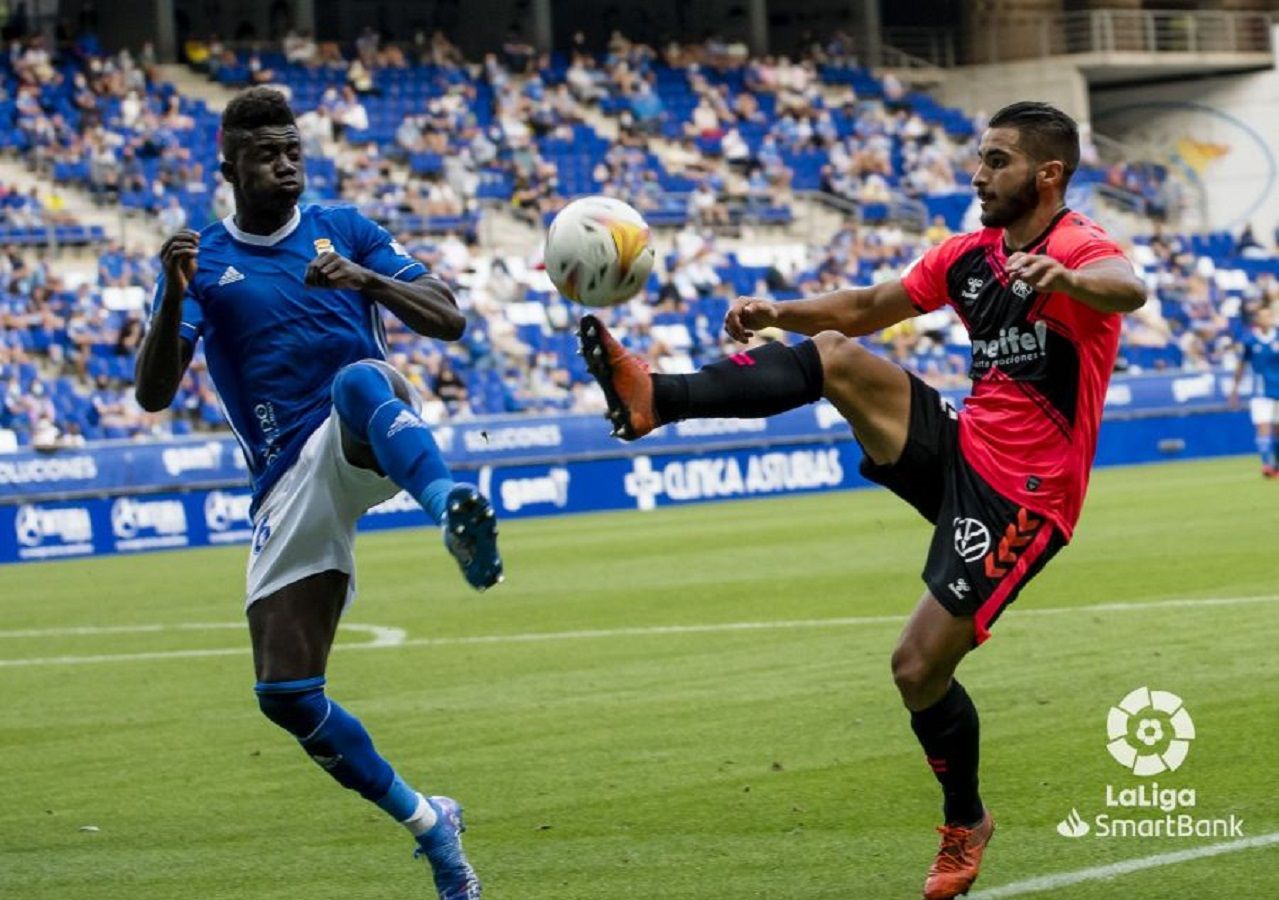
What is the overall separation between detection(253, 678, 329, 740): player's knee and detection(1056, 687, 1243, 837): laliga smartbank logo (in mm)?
2482

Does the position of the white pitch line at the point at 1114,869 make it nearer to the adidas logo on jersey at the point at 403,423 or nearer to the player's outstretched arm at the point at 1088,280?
the player's outstretched arm at the point at 1088,280

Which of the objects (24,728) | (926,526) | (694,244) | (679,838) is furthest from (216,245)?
(694,244)

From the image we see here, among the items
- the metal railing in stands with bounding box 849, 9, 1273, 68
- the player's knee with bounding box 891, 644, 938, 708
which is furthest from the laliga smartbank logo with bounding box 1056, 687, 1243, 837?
the metal railing in stands with bounding box 849, 9, 1273, 68

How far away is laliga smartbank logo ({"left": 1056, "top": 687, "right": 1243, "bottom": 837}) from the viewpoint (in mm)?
7527

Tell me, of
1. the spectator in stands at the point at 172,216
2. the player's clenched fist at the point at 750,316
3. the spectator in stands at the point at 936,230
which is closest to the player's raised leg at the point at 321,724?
the player's clenched fist at the point at 750,316

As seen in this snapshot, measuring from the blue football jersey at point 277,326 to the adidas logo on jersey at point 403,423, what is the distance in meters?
0.57

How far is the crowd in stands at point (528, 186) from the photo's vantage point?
103ft

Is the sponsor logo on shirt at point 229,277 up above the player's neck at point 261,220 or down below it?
below

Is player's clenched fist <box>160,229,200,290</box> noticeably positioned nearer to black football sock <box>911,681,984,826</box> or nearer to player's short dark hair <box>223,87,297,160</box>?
player's short dark hair <box>223,87,297,160</box>

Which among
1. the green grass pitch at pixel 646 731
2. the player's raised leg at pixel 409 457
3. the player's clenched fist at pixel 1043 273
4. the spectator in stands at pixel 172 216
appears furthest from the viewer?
the spectator in stands at pixel 172 216

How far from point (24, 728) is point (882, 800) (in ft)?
18.2

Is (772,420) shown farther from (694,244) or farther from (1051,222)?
(1051,222)

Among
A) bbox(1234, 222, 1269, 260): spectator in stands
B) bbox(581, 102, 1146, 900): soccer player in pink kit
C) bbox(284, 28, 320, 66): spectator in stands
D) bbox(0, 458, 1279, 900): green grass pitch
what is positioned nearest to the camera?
bbox(581, 102, 1146, 900): soccer player in pink kit

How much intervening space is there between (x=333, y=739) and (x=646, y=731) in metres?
3.93
